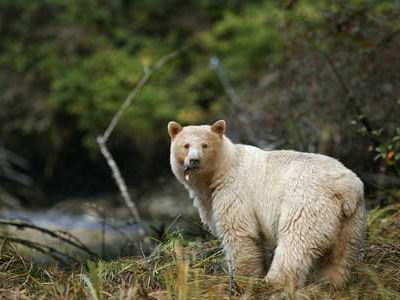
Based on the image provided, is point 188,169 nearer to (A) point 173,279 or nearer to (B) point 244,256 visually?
(B) point 244,256

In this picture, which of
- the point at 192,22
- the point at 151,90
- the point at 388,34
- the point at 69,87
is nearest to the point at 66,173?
the point at 69,87

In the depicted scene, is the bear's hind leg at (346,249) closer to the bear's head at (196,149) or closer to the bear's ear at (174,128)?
the bear's head at (196,149)

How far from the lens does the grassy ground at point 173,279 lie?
12.9 feet

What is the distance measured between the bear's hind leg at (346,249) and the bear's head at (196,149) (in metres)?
1.30

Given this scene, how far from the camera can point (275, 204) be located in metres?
4.90

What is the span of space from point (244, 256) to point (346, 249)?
0.88m

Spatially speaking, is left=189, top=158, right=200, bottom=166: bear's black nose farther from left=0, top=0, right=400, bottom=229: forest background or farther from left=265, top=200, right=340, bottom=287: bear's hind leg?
left=0, top=0, right=400, bottom=229: forest background

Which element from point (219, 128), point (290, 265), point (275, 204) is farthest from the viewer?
point (219, 128)

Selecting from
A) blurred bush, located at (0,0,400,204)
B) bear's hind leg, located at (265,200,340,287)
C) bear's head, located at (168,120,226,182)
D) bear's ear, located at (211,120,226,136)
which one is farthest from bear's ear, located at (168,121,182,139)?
blurred bush, located at (0,0,400,204)

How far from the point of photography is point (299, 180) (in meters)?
4.76

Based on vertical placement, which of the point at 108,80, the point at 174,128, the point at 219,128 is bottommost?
the point at 219,128

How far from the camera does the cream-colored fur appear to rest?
4.59m

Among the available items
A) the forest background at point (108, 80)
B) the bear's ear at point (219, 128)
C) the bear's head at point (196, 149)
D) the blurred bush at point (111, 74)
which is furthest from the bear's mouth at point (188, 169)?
the blurred bush at point (111, 74)

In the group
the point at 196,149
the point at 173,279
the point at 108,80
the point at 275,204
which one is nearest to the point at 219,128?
the point at 196,149
